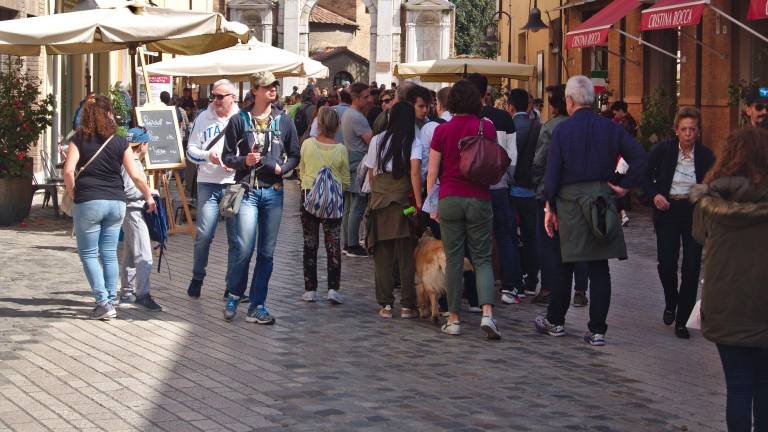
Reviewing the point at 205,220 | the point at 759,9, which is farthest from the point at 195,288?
the point at 759,9

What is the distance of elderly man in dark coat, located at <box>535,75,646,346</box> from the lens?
363 inches

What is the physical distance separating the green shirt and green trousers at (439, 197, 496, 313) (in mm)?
1559

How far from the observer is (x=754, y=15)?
43.4ft

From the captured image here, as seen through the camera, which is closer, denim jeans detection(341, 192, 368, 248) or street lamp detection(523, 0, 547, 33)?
denim jeans detection(341, 192, 368, 248)

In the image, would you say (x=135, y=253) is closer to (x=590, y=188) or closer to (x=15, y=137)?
(x=590, y=188)

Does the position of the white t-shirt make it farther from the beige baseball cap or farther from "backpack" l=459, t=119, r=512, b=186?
the beige baseball cap

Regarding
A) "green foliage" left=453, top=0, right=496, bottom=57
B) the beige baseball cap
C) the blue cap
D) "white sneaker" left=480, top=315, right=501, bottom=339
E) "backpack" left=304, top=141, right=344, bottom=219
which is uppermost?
"green foliage" left=453, top=0, right=496, bottom=57

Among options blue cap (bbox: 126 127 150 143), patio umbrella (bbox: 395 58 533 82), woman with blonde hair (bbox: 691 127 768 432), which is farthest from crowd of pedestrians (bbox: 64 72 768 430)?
patio umbrella (bbox: 395 58 533 82)

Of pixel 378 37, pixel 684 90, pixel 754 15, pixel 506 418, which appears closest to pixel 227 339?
pixel 506 418

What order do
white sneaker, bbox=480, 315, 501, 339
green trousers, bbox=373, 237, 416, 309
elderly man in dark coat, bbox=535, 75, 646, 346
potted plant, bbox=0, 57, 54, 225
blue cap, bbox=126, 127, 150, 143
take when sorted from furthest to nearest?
potted plant, bbox=0, 57, 54, 225 < blue cap, bbox=126, 127, 150, 143 < green trousers, bbox=373, 237, 416, 309 < white sneaker, bbox=480, 315, 501, 339 < elderly man in dark coat, bbox=535, 75, 646, 346

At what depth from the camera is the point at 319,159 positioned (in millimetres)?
10914

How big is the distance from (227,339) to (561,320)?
247cm

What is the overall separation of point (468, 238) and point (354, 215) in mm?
5099

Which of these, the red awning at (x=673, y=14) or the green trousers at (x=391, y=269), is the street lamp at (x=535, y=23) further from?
the green trousers at (x=391, y=269)
